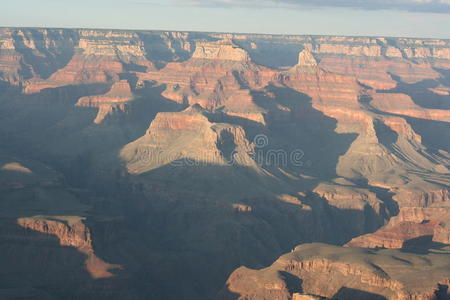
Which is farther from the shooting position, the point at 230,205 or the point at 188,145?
the point at 188,145

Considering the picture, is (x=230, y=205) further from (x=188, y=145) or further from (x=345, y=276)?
(x=345, y=276)

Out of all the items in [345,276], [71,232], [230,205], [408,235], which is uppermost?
[230,205]

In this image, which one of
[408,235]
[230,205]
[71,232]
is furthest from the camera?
[230,205]

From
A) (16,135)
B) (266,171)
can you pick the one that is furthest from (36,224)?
(16,135)

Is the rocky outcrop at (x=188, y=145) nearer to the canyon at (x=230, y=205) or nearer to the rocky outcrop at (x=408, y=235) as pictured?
the canyon at (x=230, y=205)

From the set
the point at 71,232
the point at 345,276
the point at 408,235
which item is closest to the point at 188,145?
the point at 71,232

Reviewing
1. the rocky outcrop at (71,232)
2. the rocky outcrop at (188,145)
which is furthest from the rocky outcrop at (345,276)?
the rocky outcrop at (188,145)

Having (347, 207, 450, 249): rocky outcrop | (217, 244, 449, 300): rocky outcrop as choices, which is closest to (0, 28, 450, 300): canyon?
(217, 244, 449, 300): rocky outcrop

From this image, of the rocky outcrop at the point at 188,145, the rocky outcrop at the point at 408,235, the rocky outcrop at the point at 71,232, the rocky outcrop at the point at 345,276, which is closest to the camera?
the rocky outcrop at the point at 345,276

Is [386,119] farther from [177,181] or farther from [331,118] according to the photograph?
[177,181]

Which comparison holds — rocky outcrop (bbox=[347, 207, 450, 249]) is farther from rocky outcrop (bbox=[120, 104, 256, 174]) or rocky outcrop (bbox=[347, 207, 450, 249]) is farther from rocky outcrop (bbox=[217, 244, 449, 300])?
rocky outcrop (bbox=[120, 104, 256, 174])

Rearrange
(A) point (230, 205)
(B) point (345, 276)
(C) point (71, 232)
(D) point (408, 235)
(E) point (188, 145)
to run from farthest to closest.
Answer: (E) point (188, 145), (A) point (230, 205), (D) point (408, 235), (C) point (71, 232), (B) point (345, 276)

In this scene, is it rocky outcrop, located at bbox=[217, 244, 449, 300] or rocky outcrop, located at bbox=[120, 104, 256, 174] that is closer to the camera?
rocky outcrop, located at bbox=[217, 244, 449, 300]
